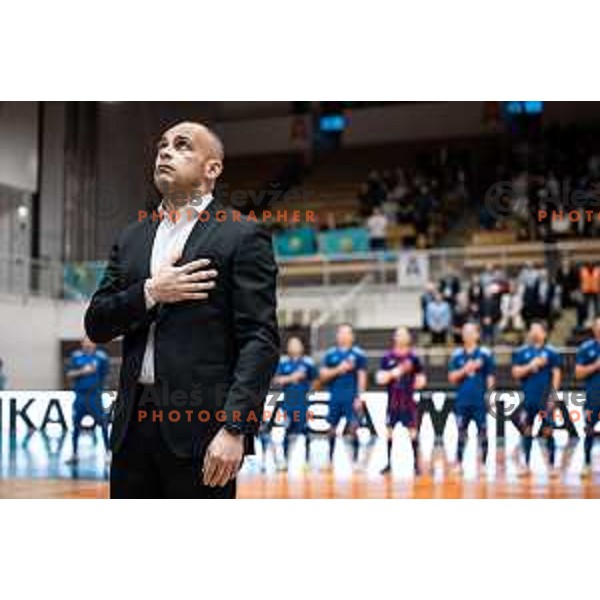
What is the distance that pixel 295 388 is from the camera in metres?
10.1

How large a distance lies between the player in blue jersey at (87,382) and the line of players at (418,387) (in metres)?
1.49

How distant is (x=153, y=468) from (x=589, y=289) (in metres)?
10.8

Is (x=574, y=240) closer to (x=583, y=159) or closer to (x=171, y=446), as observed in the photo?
(x=583, y=159)

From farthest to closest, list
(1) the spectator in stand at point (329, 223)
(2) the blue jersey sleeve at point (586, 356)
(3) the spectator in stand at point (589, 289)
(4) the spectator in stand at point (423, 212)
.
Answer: (4) the spectator in stand at point (423, 212), (1) the spectator in stand at point (329, 223), (3) the spectator in stand at point (589, 289), (2) the blue jersey sleeve at point (586, 356)

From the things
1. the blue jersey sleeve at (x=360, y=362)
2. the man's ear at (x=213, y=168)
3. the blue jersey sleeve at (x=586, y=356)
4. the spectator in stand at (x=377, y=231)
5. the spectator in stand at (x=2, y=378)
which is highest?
the spectator in stand at (x=377, y=231)

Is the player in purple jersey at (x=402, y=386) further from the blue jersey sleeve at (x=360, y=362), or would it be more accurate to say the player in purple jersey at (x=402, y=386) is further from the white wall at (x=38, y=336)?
the white wall at (x=38, y=336)

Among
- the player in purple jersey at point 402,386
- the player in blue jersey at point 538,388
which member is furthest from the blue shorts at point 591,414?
the player in purple jersey at point 402,386

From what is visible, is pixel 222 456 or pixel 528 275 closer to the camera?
pixel 222 456

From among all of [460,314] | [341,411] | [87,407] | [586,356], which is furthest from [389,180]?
[87,407]

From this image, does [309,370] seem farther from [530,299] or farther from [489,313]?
[530,299]

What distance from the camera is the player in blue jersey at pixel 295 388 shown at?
9.91 meters

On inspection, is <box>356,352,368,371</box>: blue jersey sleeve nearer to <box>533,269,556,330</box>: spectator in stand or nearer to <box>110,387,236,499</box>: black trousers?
<box>533,269,556,330</box>: spectator in stand

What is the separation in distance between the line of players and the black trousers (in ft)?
22.7

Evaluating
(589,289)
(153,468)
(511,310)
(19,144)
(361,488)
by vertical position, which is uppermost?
(19,144)
